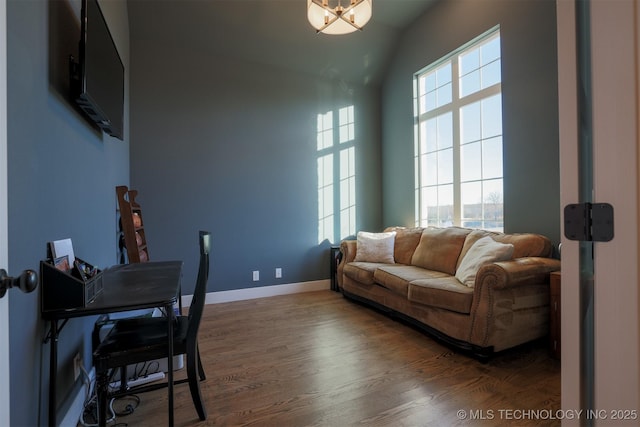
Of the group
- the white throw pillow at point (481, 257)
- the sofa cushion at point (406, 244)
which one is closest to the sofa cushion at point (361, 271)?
the sofa cushion at point (406, 244)

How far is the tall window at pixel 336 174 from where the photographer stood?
417cm

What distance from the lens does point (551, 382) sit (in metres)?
1.82

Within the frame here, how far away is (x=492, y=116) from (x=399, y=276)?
198cm

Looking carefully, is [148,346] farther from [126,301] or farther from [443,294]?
[443,294]

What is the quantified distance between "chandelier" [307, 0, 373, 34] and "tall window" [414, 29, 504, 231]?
1.63 m

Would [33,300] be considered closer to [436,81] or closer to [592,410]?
[592,410]

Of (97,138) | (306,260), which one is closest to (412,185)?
(306,260)

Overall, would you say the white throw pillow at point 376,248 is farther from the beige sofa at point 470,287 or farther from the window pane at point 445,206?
the window pane at point 445,206

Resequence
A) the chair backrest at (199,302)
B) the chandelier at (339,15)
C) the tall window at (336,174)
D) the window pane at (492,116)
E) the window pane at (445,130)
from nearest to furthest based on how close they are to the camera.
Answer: the chair backrest at (199,302)
the chandelier at (339,15)
the window pane at (492,116)
the window pane at (445,130)
the tall window at (336,174)

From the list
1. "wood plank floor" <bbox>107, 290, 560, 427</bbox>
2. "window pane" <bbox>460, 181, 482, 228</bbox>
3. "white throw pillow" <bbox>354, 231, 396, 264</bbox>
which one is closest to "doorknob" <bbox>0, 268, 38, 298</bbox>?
"wood plank floor" <bbox>107, 290, 560, 427</bbox>

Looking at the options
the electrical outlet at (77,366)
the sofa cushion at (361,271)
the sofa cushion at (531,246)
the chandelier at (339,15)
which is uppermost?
the chandelier at (339,15)

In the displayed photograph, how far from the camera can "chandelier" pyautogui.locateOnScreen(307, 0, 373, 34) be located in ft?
7.52

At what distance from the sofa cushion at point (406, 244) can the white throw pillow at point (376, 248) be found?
65 millimetres

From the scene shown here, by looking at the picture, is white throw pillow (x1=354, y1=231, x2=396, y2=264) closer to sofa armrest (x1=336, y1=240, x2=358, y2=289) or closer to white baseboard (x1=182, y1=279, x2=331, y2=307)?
sofa armrest (x1=336, y1=240, x2=358, y2=289)
